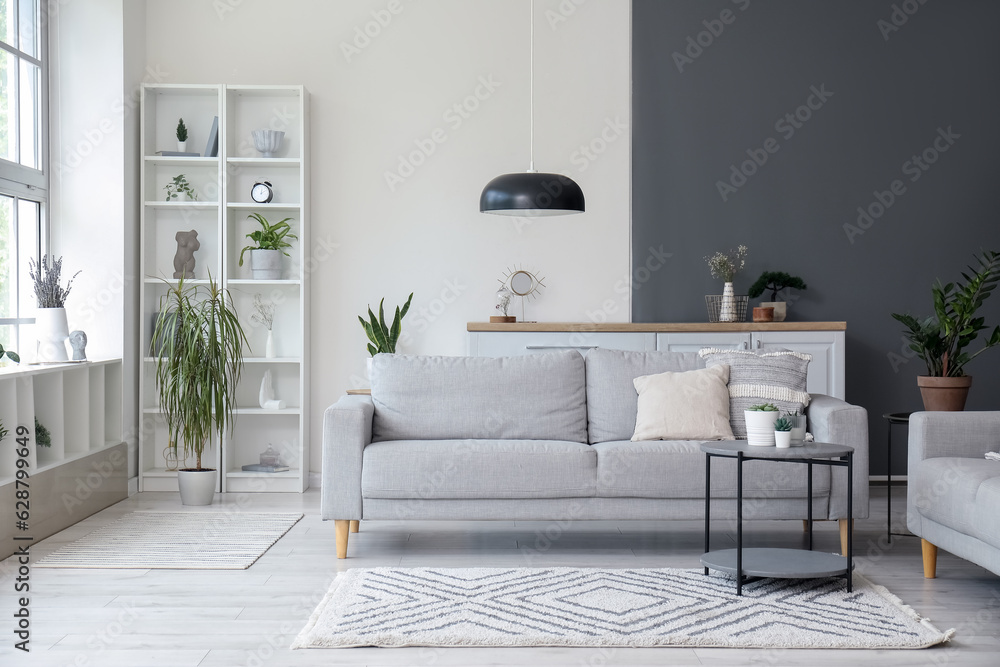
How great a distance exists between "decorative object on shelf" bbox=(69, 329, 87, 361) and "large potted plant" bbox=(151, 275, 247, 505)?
35 centimetres

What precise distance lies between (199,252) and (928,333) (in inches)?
159

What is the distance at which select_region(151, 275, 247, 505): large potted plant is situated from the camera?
4891 mm

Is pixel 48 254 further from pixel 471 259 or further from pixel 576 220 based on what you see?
pixel 576 220

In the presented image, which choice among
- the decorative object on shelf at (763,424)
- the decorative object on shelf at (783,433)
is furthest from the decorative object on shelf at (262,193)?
the decorative object on shelf at (783,433)

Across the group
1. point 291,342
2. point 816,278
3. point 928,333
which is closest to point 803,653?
point 928,333

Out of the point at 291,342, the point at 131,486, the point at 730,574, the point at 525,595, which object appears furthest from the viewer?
the point at 291,342

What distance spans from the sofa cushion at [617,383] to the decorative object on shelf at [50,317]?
2.57m

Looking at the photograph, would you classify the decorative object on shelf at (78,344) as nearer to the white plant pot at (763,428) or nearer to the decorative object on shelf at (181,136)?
the decorative object on shelf at (181,136)

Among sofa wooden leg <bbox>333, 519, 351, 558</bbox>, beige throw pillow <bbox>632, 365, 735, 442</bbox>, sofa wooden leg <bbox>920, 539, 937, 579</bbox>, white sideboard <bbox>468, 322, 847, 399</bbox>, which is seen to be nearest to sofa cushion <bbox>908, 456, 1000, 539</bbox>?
sofa wooden leg <bbox>920, 539, 937, 579</bbox>

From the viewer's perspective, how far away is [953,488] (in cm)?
321

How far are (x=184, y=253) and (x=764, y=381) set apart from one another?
338 cm

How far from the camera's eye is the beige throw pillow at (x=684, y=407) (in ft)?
13.0

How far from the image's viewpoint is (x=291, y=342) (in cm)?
567

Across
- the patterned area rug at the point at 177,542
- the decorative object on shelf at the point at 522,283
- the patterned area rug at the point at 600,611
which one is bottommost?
the patterned area rug at the point at 177,542
